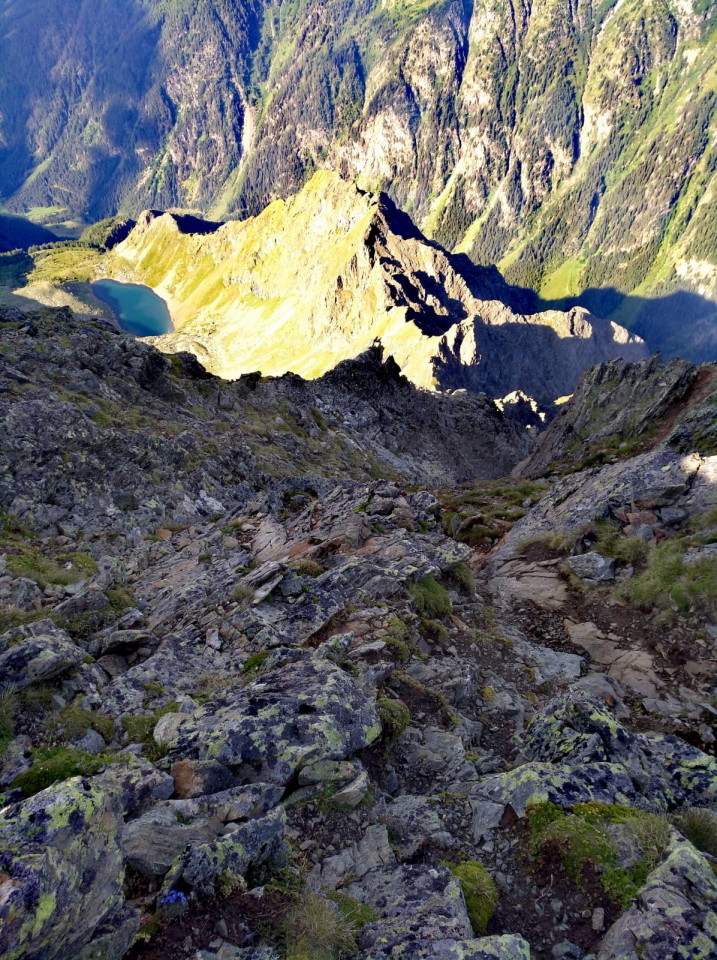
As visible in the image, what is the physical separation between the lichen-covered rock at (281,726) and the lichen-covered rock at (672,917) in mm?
4329

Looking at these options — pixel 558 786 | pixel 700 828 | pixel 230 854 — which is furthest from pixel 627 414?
pixel 230 854

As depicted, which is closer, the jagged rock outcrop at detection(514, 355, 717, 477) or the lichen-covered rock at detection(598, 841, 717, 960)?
Answer: the lichen-covered rock at detection(598, 841, 717, 960)

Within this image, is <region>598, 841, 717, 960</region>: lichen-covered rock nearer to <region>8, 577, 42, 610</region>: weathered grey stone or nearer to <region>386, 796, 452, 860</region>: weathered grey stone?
<region>386, 796, 452, 860</region>: weathered grey stone

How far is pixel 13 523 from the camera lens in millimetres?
21938

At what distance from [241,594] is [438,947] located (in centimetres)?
1107

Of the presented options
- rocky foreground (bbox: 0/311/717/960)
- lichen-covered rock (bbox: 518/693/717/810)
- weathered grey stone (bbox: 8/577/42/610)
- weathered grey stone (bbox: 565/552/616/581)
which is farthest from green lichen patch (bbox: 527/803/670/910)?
weathered grey stone (bbox: 8/577/42/610)

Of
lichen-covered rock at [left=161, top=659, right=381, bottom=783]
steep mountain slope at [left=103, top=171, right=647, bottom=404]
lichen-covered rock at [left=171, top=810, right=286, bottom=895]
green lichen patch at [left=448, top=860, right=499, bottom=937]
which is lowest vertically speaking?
steep mountain slope at [left=103, top=171, right=647, bottom=404]

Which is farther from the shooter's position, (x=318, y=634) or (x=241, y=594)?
(x=241, y=594)

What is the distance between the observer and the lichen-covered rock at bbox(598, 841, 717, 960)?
18.2ft

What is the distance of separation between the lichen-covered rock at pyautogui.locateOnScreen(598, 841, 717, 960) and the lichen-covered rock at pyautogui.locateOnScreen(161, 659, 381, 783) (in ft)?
14.2

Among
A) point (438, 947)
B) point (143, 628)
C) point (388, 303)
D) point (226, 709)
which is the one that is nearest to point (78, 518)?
point (143, 628)

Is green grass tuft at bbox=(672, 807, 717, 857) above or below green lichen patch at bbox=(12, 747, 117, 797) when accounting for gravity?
above

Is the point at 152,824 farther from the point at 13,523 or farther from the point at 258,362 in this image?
the point at 258,362

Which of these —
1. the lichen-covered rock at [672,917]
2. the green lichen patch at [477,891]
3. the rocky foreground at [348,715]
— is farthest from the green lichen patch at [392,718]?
the lichen-covered rock at [672,917]
